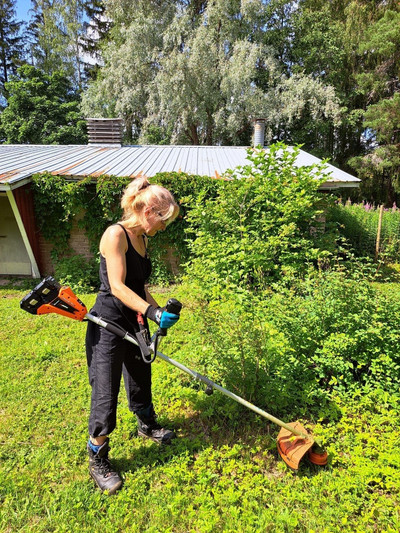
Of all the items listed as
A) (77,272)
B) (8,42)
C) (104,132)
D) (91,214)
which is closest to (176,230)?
(91,214)

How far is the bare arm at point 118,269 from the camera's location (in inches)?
79.4

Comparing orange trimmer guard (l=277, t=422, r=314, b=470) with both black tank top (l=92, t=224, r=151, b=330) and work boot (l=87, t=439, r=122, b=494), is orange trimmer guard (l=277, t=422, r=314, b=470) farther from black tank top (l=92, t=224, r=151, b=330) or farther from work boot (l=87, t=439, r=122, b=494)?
black tank top (l=92, t=224, r=151, b=330)

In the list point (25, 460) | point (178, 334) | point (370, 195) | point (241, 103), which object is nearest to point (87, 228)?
point (178, 334)

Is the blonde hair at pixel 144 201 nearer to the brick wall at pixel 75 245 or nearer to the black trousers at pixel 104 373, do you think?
the black trousers at pixel 104 373

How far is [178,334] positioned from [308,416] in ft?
7.33

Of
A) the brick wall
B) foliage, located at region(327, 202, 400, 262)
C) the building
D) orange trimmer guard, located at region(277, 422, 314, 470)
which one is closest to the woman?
orange trimmer guard, located at region(277, 422, 314, 470)

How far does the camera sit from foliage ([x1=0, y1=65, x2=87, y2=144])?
63.2 ft

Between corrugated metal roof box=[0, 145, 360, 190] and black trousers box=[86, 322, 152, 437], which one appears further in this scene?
corrugated metal roof box=[0, 145, 360, 190]

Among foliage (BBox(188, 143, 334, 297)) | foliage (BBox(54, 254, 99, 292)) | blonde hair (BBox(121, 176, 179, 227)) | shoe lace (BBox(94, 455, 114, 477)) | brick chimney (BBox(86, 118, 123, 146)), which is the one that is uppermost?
brick chimney (BBox(86, 118, 123, 146))

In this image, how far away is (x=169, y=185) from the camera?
7.25 metres

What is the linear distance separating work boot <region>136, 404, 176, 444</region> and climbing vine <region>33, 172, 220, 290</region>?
4921mm

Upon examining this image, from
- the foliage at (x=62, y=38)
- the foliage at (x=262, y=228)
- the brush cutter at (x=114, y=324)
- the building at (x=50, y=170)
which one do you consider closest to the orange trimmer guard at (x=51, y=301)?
the brush cutter at (x=114, y=324)

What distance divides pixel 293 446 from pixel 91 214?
21.9 ft

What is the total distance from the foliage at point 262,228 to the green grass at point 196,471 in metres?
1.69
